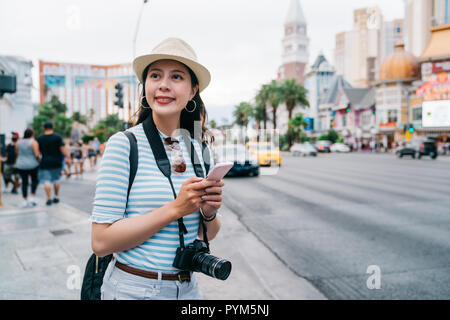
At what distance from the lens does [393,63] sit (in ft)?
152

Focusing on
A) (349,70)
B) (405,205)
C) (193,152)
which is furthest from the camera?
(349,70)

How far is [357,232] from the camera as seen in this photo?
6.36 m

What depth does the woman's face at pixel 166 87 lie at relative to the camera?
1618 mm

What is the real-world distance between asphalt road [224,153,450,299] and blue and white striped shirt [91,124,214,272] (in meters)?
2.80

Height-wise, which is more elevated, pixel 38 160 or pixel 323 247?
pixel 38 160

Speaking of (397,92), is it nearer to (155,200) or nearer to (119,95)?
(119,95)

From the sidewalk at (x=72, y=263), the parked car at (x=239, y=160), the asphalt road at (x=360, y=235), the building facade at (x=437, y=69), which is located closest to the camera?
the sidewalk at (x=72, y=263)

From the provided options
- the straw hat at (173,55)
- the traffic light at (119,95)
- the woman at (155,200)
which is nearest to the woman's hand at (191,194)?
the woman at (155,200)

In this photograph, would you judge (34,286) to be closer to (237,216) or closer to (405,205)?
(237,216)

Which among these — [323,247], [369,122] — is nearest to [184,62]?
[323,247]

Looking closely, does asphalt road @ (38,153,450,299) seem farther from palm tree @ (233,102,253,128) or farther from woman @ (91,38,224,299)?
palm tree @ (233,102,253,128)

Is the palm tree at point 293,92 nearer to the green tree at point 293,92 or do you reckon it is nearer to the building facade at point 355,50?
the green tree at point 293,92

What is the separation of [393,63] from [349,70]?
5097 cm

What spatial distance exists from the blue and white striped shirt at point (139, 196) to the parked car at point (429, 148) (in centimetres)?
3127
